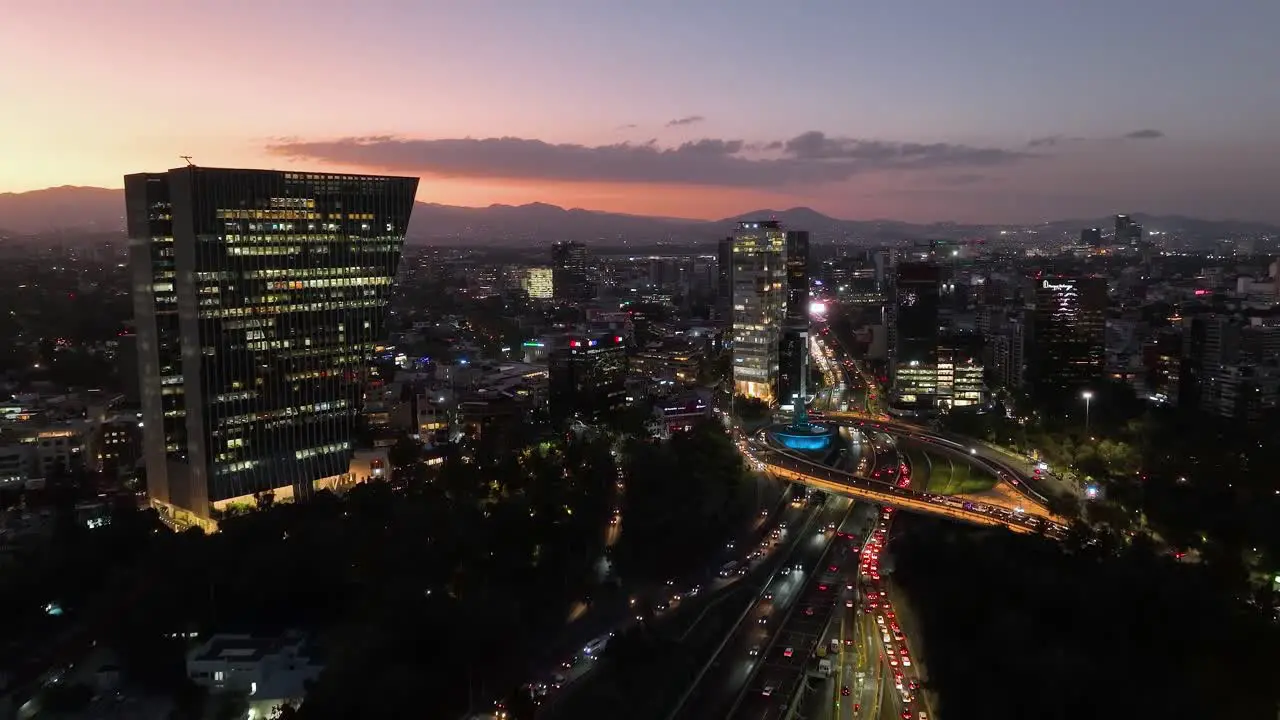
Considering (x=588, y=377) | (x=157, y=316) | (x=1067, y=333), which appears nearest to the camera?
(x=157, y=316)

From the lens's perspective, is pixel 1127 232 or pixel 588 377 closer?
pixel 588 377

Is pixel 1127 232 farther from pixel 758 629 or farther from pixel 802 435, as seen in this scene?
pixel 758 629

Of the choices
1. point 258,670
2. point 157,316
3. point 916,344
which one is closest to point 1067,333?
point 916,344

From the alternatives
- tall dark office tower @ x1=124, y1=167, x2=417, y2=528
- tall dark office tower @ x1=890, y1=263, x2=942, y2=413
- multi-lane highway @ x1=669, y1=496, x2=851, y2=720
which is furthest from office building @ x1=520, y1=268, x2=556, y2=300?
multi-lane highway @ x1=669, y1=496, x2=851, y2=720

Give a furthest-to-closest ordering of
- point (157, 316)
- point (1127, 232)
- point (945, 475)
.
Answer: point (1127, 232) < point (945, 475) < point (157, 316)

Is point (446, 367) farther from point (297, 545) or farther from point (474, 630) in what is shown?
point (474, 630)

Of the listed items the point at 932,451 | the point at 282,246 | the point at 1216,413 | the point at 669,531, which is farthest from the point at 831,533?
the point at 1216,413
